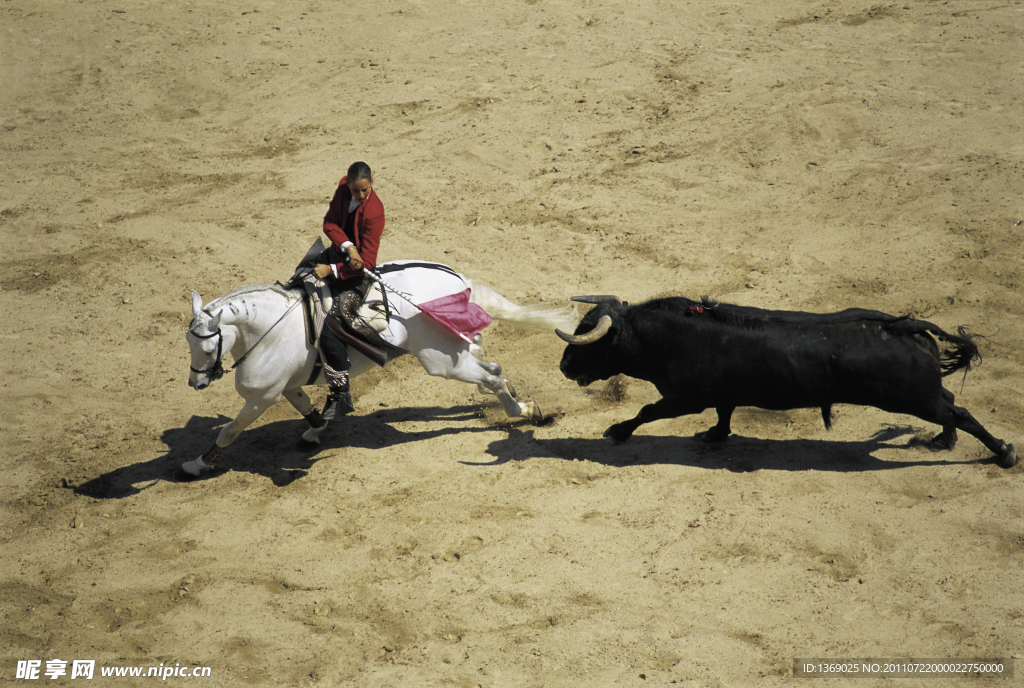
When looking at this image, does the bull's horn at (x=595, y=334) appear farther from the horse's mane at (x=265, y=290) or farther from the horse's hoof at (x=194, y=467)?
the horse's hoof at (x=194, y=467)

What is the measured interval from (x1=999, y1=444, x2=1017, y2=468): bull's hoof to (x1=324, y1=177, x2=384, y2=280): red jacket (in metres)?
5.16

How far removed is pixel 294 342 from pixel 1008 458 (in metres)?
5.68

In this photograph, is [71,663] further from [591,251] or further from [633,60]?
[633,60]

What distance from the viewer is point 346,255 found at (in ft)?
19.7

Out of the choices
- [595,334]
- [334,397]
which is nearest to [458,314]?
[595,334]

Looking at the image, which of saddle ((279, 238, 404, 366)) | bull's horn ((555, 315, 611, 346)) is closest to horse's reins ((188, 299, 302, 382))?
saddle ((279, 238, 404, 366))

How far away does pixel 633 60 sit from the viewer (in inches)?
488

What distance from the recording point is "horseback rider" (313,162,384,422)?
5.93 meters

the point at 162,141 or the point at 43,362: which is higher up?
the point at 162,141

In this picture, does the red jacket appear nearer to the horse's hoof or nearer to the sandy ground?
the sandy ground

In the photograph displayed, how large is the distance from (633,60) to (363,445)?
8555mm

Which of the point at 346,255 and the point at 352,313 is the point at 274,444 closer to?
the point at 352,313

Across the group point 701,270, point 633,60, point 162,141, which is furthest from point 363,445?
point 633,60

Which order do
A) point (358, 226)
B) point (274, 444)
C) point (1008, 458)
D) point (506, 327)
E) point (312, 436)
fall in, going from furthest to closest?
point (506, 327), point (274, 444), point (312, 436), point (358, 226), point (1008, 458)
